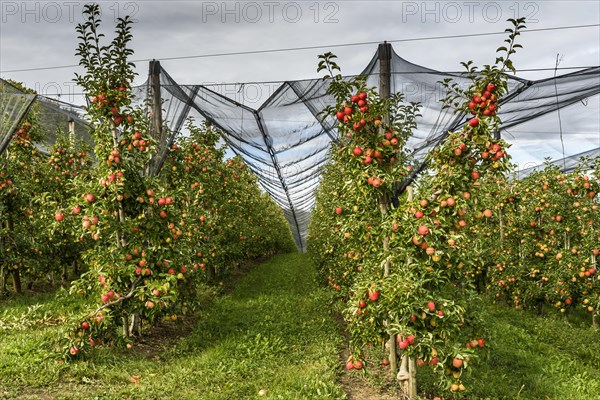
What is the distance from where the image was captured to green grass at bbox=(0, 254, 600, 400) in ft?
13.3

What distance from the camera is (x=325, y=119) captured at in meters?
6.90

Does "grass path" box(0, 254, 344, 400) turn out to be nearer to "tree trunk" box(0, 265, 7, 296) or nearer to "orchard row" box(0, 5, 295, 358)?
"orchard row" box(0, 5, 295, 358)

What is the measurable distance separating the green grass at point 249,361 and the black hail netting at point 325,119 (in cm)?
238

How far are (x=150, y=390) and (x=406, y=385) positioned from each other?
7.54ft

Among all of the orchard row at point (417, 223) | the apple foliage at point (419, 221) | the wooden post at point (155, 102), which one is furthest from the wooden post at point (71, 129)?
the apple foliage at point (419, 221)

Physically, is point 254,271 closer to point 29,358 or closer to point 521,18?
point 29,358

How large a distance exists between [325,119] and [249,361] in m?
3.75

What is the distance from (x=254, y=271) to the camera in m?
13.1

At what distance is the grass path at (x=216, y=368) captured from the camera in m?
3.97

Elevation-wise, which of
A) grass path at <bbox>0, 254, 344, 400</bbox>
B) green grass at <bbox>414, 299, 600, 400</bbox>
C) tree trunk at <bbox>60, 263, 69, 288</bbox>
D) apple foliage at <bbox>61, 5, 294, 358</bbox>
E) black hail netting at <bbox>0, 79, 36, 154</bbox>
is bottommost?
green grass at <bbox>414, 299, 600, 400</bbox>

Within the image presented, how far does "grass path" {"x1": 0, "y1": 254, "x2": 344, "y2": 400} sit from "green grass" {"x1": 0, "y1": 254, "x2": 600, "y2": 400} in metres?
0.01

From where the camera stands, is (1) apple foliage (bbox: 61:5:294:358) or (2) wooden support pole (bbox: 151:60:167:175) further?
(2) wooden support pole (bbox: 151:60:167:175)

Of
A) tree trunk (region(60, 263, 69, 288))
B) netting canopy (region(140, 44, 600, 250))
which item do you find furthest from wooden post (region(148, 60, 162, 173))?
tree trunk (region(60, 263, 69, 288))

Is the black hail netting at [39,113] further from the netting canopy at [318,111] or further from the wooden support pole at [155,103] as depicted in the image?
the netting canopy at [318,111]
